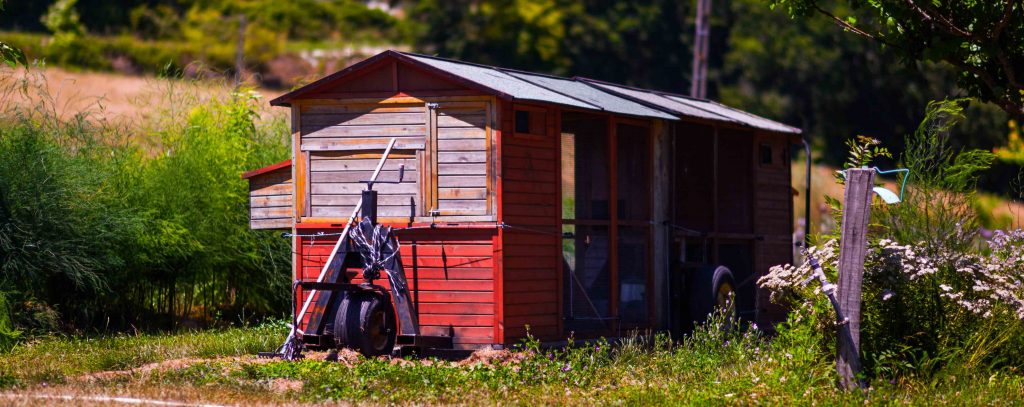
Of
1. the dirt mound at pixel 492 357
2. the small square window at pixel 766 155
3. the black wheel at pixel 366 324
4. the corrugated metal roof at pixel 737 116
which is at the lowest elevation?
the dirt mound at pixel 492 357

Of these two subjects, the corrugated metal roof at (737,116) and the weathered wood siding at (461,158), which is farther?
the corrugated metal roof at (737,116)

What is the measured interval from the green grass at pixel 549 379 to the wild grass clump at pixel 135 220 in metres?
2.97

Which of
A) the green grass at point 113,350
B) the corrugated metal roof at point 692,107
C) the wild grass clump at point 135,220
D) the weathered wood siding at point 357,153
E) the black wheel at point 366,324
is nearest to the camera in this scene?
the green grass at point 113,350

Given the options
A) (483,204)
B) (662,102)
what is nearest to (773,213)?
(662,102)

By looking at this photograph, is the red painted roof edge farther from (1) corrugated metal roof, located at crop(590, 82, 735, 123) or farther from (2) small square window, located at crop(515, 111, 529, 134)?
(1) corrugated metal roof, located at crop(590, 82, 735, 123)

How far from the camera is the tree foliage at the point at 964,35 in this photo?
1201 cm

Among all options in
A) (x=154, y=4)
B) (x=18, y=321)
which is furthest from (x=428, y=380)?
(x=154, y=4)

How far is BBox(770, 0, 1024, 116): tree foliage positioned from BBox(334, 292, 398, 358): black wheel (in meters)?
4.97

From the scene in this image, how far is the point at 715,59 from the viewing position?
182 ft

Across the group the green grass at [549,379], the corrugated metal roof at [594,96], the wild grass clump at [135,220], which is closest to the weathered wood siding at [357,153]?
the green grass at [549,379]

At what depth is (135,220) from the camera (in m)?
17.0

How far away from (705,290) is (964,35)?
5.44 m

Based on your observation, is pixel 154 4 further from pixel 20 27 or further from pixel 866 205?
pixel 866 205

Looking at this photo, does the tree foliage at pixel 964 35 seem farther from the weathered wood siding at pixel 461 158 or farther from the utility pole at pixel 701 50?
the utility pole at pixel 701 50
